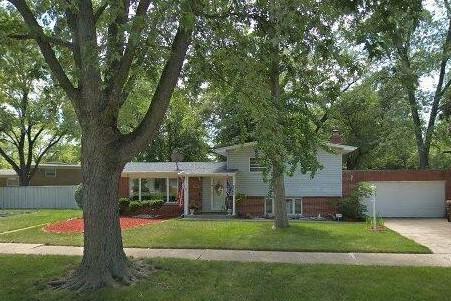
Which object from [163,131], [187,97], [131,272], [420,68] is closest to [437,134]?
[420,68]

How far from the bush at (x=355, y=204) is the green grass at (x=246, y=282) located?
1486 cm

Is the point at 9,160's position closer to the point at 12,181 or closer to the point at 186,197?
the point at 12,181

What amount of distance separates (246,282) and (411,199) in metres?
21.2

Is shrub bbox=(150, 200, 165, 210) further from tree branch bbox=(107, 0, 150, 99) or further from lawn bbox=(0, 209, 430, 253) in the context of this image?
tree branch bbox=(107, 0, 150, 99)

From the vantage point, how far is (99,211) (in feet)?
31.4

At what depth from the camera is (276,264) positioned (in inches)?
458

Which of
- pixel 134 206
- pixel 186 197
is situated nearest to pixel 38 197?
pixel 134 206

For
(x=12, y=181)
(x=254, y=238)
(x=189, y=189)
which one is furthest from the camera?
(x=12, y=181)

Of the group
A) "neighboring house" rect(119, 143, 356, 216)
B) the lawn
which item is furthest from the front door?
the lawn

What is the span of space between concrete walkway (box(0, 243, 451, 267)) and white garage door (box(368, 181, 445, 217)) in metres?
15.5

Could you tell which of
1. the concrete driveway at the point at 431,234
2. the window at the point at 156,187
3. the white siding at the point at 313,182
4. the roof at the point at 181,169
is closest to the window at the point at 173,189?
the window at the point at 156,187

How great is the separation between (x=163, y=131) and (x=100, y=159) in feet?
121

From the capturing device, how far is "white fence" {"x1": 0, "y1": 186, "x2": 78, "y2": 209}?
35.1 metres

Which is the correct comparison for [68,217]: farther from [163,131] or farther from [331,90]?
[163,131]
